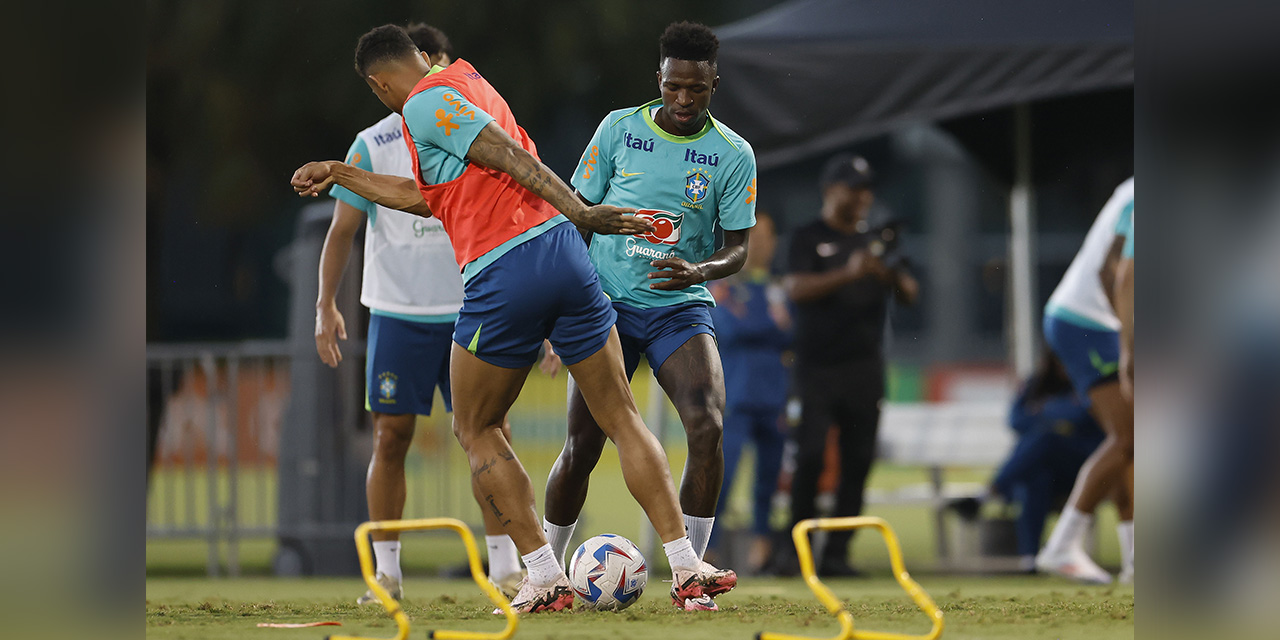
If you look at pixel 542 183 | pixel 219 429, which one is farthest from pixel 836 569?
pixel 219 429

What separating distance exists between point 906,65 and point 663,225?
2.51 meters

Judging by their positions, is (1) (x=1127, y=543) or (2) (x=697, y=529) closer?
(2) (x=697, y=529)

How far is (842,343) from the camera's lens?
7.42 m

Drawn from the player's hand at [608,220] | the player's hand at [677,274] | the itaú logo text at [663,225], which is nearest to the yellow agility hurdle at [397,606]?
the player's hand at [608,220]

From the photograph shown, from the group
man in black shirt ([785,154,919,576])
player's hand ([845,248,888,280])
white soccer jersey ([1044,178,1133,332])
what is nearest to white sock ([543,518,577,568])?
man in black shirt ([785,154,919,576])

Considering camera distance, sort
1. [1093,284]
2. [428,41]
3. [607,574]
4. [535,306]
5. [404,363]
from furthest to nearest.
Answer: [1093,284], [428,41], [404,363], [607,574], [535,306]

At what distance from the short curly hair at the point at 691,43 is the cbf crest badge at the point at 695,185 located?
1.36 ft

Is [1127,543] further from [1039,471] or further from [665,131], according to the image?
[665,131]

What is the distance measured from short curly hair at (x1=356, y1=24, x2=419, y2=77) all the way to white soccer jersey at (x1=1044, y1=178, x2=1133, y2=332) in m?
3.83

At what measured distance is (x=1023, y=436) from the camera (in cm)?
801

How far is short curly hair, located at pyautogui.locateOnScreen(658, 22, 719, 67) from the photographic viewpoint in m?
4.97
